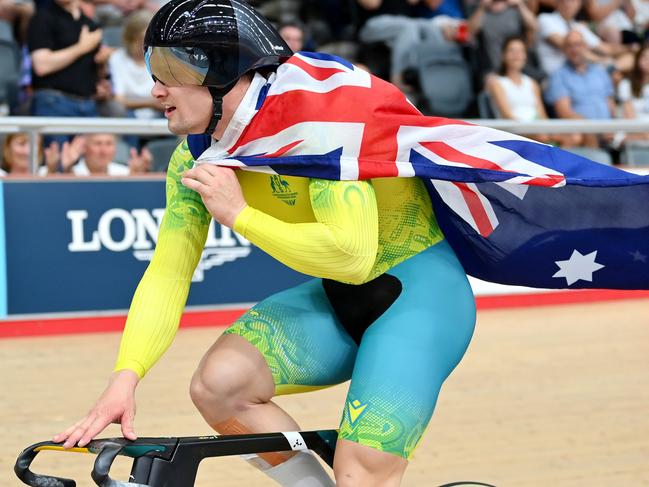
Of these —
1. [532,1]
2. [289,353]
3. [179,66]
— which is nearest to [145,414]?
[289,353]

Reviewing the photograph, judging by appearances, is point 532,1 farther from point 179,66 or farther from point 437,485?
point 179,66

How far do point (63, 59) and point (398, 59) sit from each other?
3073 mm

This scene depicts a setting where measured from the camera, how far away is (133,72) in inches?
288

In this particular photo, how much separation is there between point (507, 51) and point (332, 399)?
4.60 m

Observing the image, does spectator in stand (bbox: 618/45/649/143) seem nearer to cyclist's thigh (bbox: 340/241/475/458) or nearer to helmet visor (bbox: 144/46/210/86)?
cyclist's thigh (bbox: 340/241/475/458)

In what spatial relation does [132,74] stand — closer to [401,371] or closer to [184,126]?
[184,126]

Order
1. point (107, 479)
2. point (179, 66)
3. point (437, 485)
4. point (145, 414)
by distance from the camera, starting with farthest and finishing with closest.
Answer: point (145, 414) → point (437, 485) → point (179, 66) → point (107, 479)

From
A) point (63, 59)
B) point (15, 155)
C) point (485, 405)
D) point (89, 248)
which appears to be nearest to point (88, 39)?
point (63, 59)

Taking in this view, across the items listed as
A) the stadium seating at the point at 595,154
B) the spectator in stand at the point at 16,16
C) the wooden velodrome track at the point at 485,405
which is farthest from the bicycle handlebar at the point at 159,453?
the stadium seating at the point at 595,154

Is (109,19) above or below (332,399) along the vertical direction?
above

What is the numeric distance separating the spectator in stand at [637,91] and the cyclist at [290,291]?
754 centimetres

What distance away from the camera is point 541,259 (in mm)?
2816

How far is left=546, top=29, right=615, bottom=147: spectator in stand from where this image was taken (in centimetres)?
924

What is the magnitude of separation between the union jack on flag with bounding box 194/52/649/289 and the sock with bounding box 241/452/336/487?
670 mm
